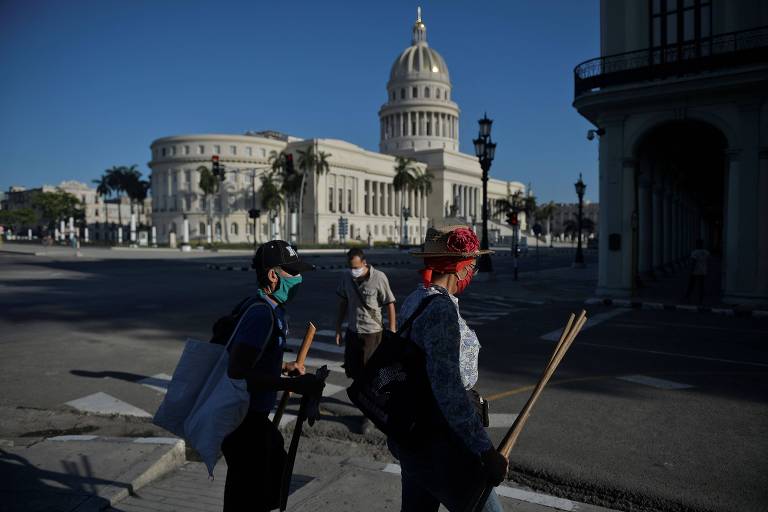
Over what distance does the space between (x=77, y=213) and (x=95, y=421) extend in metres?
126

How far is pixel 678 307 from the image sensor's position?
14.6 metres

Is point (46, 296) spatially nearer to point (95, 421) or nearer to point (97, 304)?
point (97, 304)

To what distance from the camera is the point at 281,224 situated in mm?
91562

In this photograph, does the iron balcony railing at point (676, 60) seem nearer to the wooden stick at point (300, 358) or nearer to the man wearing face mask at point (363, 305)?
the man wearing face mask at point (363, 305)

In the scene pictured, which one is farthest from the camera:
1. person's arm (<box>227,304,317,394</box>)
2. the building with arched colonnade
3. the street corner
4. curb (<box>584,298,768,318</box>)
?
the building with arched colonnade

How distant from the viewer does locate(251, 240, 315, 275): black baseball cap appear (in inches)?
122

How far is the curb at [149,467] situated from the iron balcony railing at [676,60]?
50.9ft

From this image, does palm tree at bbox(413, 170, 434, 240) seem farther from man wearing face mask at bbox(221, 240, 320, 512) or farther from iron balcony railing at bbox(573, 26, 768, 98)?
man wearing face mask at bbox(221, 240, 320, 512)

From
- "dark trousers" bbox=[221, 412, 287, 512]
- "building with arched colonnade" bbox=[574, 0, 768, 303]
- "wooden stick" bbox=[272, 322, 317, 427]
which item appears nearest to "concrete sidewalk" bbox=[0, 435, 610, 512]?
"dark trousers" bbox=[221, 412, 287, 512]

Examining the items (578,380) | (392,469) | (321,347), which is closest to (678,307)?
(578,380)

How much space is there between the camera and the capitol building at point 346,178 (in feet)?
299

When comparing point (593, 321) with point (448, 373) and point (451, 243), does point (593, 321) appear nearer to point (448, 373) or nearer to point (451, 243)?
point (451, 243)

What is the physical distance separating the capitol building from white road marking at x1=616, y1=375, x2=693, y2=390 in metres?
73.4

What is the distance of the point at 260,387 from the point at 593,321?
11321 mm
